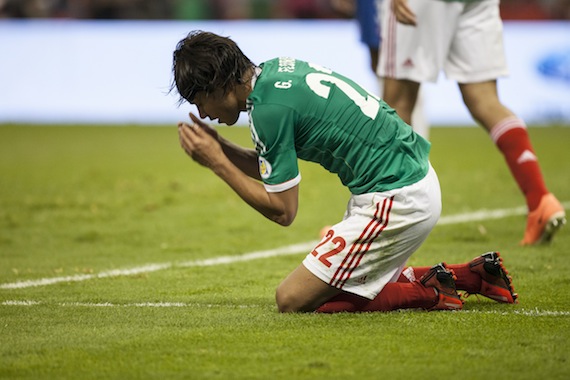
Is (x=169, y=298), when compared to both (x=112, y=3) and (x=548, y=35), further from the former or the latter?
(x=112, y=3)

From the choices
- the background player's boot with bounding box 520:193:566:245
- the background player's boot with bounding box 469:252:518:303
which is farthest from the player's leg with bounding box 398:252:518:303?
the background player's boot with bounding box 520:193:566:245

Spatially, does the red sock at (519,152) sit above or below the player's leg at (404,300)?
below

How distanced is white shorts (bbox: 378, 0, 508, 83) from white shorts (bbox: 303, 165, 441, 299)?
83.7 inches

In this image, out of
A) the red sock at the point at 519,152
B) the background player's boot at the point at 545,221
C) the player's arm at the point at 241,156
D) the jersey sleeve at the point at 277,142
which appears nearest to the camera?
the jersey sleeve at the point at 277,142

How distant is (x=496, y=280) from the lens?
15.3 ft

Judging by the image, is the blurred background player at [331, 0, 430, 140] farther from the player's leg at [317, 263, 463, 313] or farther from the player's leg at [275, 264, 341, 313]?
the player's leg at [275, 264, 341, 313]

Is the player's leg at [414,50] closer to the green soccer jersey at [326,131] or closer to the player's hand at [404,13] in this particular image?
the player's hand at [404,13]

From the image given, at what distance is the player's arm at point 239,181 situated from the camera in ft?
14.1

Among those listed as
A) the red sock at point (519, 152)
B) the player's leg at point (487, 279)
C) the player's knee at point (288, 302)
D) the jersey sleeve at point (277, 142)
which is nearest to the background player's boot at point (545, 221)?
the red sock at point (519, 152)

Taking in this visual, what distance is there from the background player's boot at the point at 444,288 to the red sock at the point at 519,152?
6.23ft

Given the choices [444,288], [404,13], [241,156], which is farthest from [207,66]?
[404,13]

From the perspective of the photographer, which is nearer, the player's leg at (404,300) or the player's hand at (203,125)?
the player's leg at (404,300)

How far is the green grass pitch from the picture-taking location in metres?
3.61

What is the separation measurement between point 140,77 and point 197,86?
1213 cm
